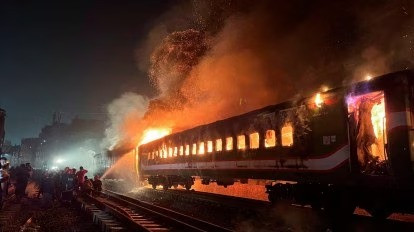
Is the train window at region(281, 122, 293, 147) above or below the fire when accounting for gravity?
below

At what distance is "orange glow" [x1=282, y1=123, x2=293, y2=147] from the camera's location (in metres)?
11.0

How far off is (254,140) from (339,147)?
4.10 metres

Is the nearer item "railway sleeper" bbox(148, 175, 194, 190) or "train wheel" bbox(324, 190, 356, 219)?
"train wheel" bbox(324, 190, 356, 219)

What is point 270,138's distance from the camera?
1202cm

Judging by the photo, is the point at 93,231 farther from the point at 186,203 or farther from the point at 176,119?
the point at 176,119

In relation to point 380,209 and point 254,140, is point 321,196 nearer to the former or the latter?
point 380,209

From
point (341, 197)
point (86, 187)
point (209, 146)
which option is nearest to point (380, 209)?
point (341, 197)

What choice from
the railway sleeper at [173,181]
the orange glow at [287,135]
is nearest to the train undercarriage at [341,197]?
the orange glow at [287,135]

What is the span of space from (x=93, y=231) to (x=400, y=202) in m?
8.36

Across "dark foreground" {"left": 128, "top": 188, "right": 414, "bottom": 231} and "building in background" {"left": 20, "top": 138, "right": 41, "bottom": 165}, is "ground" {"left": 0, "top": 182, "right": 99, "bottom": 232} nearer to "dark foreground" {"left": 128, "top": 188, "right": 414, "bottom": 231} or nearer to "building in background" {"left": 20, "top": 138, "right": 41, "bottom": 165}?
"dark foreground" {"left": 128, "top": 188, "right": 414, "bottom": 231}

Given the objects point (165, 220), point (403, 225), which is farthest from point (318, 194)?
point (165, 220)

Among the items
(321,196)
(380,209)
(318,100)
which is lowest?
(380,209)

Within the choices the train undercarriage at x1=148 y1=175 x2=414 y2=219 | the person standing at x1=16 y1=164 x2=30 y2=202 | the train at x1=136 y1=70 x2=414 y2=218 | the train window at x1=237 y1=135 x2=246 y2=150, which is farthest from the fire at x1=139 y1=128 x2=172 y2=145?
the train undercarriage at x1=148 y1=175 x2=414 y2=219

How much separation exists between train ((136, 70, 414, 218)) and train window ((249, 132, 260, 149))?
34 millimetres
